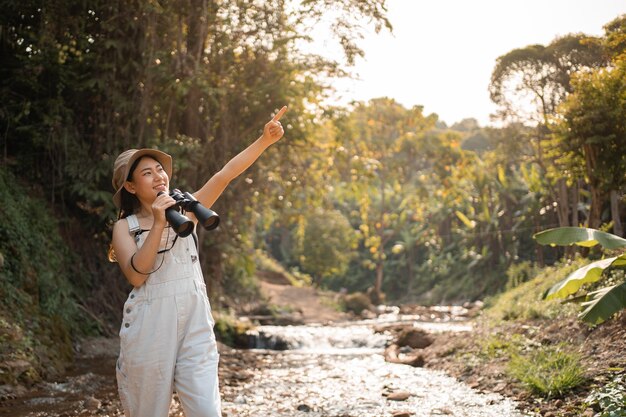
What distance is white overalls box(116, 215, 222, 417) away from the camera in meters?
2.41

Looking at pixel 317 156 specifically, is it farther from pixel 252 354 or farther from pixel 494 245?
pixel 494 245

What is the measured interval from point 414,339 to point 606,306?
599 centimetres

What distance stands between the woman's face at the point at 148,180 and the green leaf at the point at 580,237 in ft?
12.4

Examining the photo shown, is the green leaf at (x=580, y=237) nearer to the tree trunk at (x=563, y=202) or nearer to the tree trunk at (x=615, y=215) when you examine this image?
the tree trunk at (x=615, y=215)

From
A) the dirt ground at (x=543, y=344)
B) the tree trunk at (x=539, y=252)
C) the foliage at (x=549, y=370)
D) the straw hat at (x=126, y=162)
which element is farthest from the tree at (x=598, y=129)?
the tree trunk at (x=539, y=252)

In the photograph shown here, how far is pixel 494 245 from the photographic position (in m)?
22.3

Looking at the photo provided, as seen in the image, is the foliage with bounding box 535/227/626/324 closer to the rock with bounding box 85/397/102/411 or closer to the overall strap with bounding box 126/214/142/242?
the overall strap with bounding box 126/214/142/242

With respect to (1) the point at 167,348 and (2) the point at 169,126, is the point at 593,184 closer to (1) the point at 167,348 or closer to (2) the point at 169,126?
(2) the point at 169,126

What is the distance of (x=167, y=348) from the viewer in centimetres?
241

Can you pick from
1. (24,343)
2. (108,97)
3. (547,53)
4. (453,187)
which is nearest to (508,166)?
(453,187)

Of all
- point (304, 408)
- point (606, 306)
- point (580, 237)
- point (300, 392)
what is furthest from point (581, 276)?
point (300, 392)

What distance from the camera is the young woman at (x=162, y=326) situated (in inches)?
93.9

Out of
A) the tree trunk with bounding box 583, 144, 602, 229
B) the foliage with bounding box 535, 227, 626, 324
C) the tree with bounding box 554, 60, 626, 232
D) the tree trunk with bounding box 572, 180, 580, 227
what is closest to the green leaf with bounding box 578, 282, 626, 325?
the foliage with bounding box 535, 227, 626, 324

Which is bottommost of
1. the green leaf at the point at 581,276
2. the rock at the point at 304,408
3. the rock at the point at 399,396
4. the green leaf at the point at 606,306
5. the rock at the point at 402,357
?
the rock at the point at 402,357
